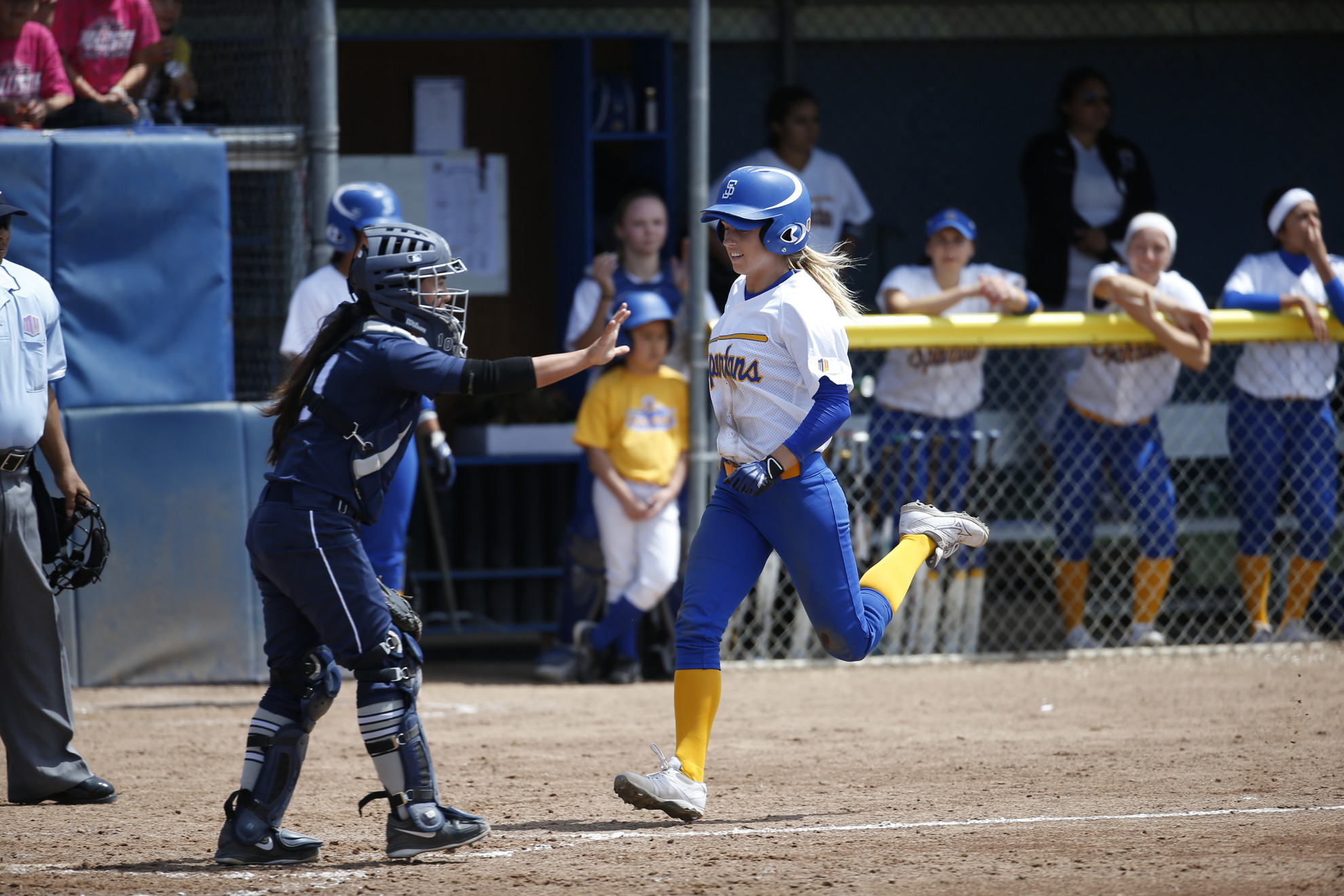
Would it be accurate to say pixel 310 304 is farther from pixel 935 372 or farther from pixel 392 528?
pixel 935 372

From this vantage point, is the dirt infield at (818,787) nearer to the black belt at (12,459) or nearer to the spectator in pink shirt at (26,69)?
the black belt at (12,459)

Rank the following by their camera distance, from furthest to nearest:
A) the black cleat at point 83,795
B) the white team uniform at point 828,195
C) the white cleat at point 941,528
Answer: the white team uniform at point 828,195 → the white cleat at point 941,528 → the black cleat at point 83,795

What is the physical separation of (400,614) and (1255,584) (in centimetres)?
479

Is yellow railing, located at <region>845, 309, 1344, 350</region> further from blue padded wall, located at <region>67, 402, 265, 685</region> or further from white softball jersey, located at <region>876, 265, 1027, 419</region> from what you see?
blue padded wall, located at <region>67, 402, 265, 685</region>

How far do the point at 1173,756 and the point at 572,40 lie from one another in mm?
4940

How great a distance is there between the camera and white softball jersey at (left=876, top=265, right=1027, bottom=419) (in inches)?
279

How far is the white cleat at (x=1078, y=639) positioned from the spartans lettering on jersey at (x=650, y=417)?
220cm

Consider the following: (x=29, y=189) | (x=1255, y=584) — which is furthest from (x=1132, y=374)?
(x=29, y=189)

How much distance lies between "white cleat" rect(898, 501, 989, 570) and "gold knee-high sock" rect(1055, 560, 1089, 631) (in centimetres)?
245

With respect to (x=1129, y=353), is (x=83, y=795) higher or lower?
lower

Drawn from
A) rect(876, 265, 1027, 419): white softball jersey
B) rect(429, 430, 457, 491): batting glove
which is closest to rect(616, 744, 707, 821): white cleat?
rect(429, 430, 457, 491): batting glove

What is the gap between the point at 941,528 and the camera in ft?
15.8

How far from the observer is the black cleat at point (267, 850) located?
3.84 meters

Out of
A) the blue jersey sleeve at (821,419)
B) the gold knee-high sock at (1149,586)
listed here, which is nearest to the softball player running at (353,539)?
the blue jersey sleeve at (821,419)
